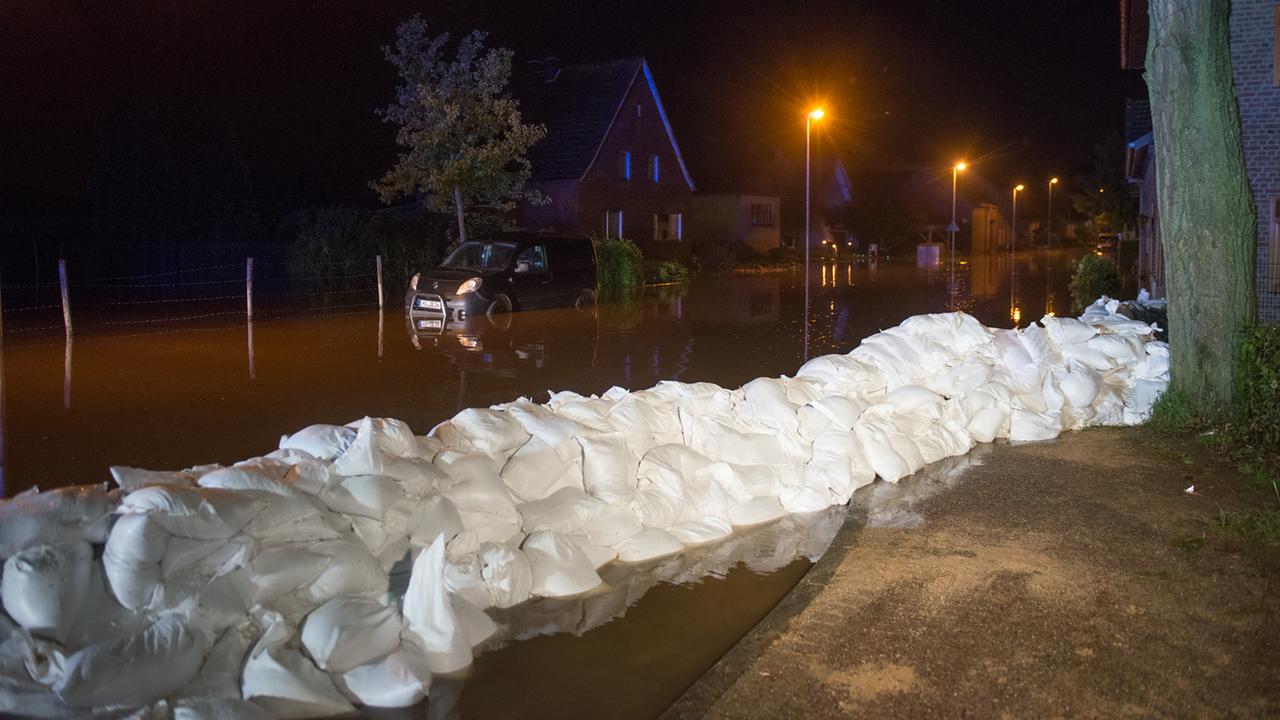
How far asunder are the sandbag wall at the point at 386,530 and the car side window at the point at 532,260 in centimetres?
1331

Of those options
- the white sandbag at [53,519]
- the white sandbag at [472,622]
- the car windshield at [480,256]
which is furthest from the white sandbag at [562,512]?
the car windshield at [480,256]

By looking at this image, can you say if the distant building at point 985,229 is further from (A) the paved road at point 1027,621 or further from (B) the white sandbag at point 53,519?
(B) the white sandbag at point 53,519

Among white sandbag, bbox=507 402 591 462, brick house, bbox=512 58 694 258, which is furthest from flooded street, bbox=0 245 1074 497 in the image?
brick house, bbox=512 58 694 258

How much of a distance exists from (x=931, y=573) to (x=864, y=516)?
119 cm

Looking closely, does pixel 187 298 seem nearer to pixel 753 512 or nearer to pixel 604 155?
pixel 604 155

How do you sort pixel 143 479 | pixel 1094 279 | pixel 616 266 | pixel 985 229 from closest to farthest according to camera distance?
pixel 143 479, pixel 1094 279, pixel 616 266, pixel 985 229

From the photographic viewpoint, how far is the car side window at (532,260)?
68.7ft

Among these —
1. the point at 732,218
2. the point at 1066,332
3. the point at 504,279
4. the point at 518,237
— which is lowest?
the point at 1066,332

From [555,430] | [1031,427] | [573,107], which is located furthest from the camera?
[573,107]

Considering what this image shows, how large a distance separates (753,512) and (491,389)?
532cm

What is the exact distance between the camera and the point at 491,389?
1144 centimetres

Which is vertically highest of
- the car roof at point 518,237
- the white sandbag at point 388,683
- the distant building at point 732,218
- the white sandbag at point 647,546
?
the distant building at point 732,218

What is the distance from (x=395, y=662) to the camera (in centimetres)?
426

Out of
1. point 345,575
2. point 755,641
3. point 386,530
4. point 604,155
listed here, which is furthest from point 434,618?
point 604,155
